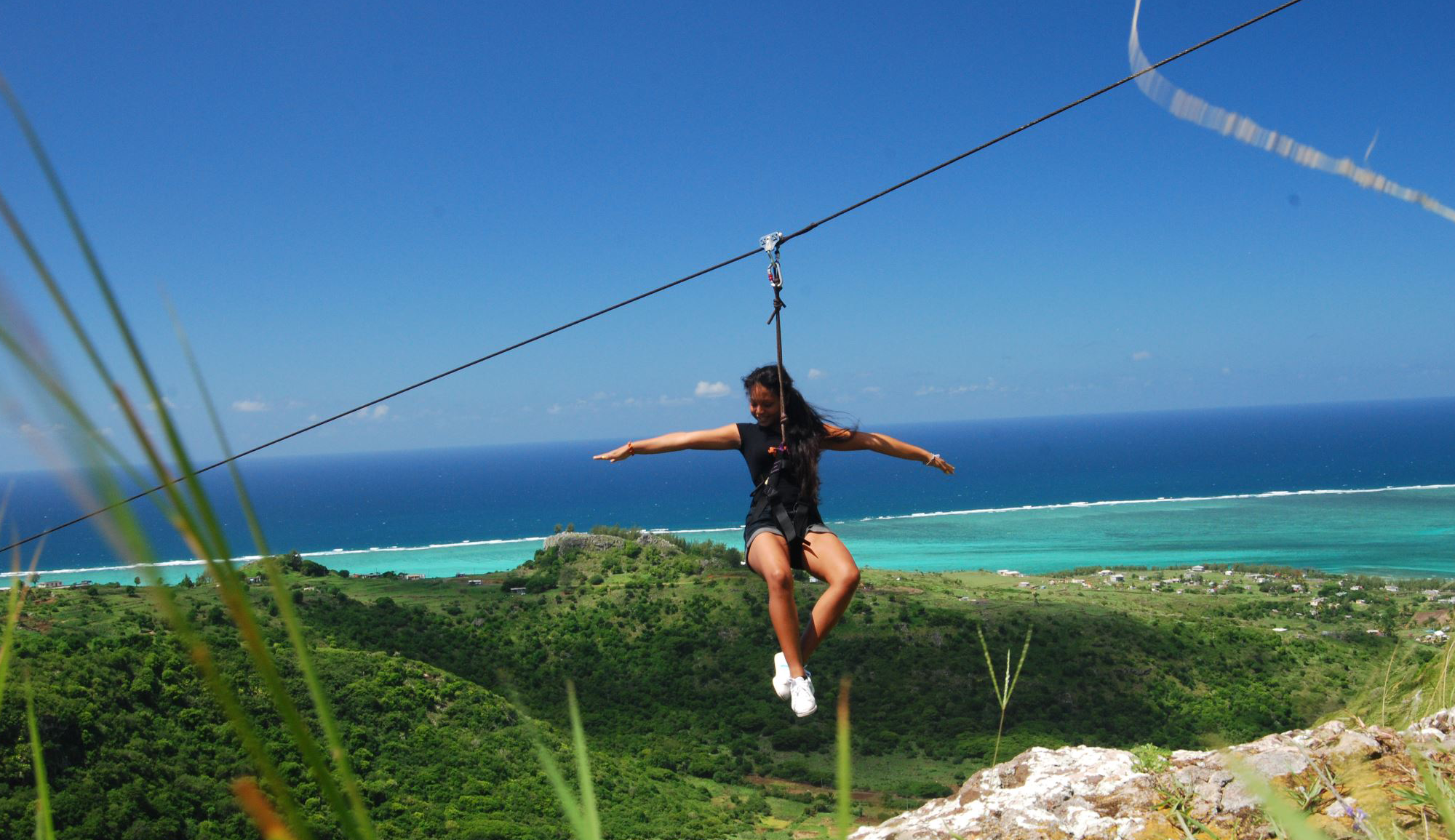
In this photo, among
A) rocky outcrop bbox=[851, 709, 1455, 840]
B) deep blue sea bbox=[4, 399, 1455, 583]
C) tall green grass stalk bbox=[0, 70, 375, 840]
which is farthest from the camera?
deep blue sea bbox=[4, 399, 1455, 583]

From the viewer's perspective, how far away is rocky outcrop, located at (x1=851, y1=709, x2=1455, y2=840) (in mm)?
3418

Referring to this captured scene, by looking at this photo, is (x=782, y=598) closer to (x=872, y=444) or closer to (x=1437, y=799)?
(x=872, y=444)

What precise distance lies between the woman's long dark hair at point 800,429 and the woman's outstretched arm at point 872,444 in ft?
0.17

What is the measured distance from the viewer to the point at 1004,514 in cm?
9975

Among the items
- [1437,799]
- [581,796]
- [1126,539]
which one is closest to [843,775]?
[581,796]

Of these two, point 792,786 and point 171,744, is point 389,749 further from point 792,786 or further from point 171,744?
point 792,786

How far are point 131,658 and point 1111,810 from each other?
2352 cm

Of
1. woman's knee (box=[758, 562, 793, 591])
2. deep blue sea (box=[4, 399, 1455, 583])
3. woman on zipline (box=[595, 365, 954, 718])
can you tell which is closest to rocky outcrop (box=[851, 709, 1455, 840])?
woman on zipline (box=[595, 365, 954, 718])

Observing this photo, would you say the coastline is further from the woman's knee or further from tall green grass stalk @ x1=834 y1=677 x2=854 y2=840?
tall green grass stalk @ x1=834 y1=677 x2=854 y2=840

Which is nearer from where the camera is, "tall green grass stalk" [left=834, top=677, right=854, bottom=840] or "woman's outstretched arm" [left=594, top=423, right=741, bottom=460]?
"tall green grass stalk" [left=834, top=677, right=854, bottom=840]

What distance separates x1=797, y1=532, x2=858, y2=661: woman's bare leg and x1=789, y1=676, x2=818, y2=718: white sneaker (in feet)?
0.63

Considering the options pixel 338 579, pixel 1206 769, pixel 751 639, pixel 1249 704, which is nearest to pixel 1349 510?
pixel 1249 704

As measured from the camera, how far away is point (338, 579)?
41.8 m

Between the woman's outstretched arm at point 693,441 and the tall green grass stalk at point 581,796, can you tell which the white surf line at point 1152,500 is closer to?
A: the woman's outstretched arm at point 693,441
